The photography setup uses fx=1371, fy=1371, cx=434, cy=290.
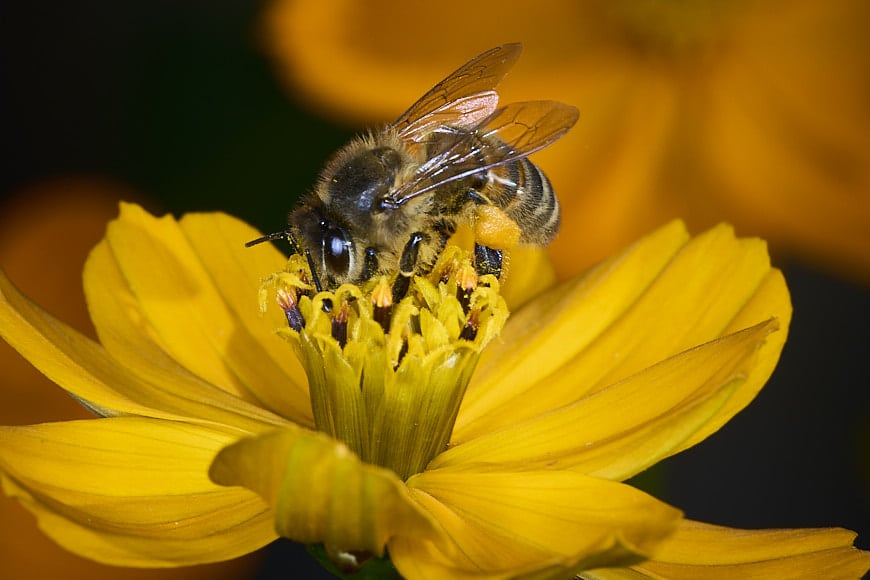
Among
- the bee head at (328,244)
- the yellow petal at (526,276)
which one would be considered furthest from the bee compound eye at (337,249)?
the yellow petal at (526,276)

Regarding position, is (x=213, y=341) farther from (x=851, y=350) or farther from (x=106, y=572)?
(x=851, y=350)

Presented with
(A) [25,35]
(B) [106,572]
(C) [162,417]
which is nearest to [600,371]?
(C) [162,417]

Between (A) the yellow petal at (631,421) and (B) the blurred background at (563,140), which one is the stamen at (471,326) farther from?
(B) the blurred background at (563,140)

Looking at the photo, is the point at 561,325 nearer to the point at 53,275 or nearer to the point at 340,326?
the point at 340,326

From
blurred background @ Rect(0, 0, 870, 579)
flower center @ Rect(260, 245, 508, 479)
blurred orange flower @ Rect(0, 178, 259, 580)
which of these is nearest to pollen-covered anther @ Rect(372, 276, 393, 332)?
flower center @ Rect(260, 245, 508, 479)

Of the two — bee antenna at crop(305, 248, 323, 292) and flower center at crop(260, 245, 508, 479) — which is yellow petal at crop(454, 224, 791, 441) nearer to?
flower center at crop(260, 245, 508, 479)

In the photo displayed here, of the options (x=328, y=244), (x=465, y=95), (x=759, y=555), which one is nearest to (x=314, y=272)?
(x=328, y=244)
